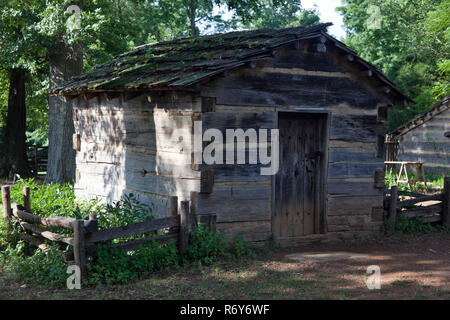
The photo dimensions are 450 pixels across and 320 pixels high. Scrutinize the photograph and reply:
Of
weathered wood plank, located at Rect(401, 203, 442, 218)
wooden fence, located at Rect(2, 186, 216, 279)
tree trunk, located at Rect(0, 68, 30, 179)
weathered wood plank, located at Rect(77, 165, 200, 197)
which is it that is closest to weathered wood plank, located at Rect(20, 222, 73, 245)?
wooden fence, located at Rect(2, 186, 216, 279)

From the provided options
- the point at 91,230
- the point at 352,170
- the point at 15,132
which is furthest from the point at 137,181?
the point at 15,132

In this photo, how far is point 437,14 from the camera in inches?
746

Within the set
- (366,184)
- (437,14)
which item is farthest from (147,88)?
(437,14)

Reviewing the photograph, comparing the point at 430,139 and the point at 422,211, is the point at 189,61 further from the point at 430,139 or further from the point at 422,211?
the point at 430,139

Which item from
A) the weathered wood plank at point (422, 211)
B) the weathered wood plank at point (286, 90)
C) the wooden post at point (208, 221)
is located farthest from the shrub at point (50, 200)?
the weathered wood plank at point (422, 211)

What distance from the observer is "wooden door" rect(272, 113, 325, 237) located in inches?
374

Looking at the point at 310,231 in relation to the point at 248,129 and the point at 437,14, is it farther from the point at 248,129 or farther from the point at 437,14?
the point at 437,14

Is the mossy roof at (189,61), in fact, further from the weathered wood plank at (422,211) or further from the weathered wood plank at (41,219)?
the weathered wood plank at (422,211)

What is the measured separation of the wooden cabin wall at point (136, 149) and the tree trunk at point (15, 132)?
1036 centimetres

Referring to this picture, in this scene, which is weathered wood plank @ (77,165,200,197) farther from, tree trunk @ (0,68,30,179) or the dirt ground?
tree trunk @ (0,68,30,179)

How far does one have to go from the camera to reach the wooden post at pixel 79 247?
6.96 metres

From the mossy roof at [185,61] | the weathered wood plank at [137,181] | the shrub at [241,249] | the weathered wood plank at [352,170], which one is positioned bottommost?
the shrub at [241,249]

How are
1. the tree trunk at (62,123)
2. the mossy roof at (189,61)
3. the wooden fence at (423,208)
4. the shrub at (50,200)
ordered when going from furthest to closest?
the tree trunk at (62,123) → the wooden fence at (423,208) → the shrub at (50,200) → the mossy roof at (189,61)

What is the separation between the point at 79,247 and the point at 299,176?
14.7ft
